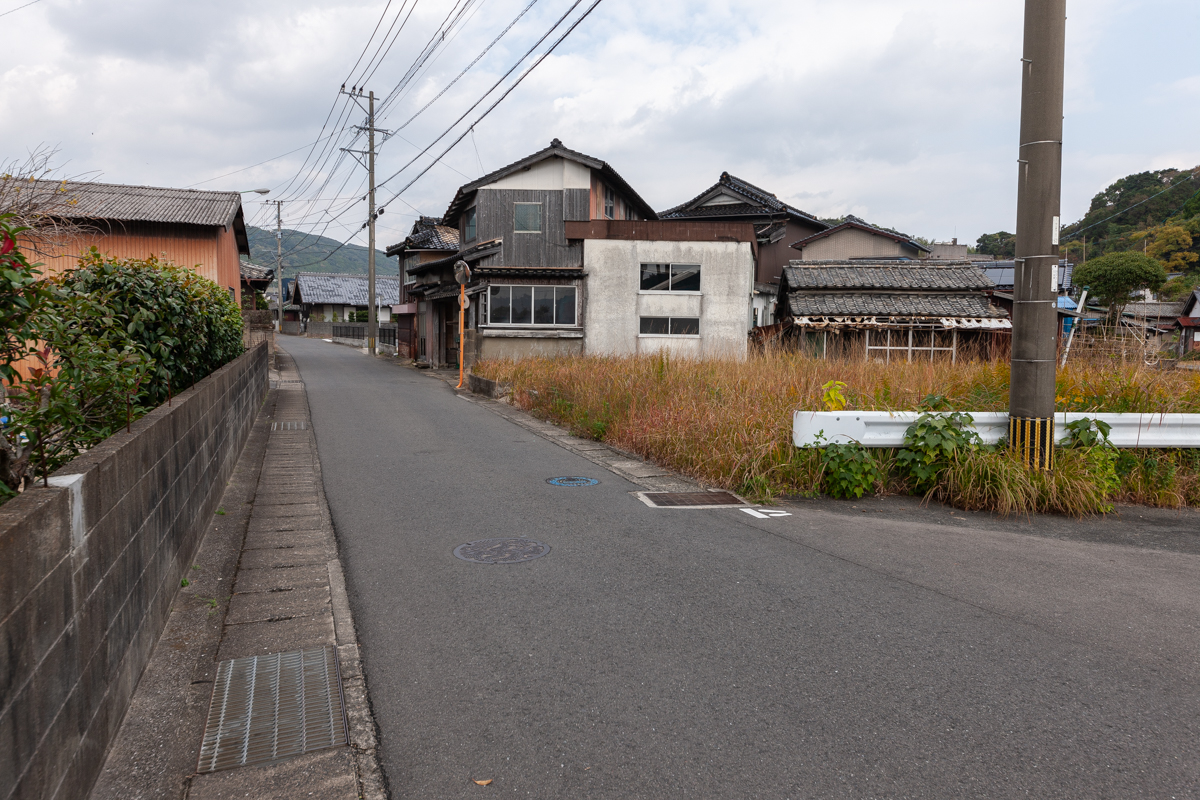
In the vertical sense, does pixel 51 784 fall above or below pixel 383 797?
above

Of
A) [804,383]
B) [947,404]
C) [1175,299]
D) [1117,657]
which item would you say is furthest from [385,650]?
[1175,299]

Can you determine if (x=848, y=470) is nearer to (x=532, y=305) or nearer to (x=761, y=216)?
(x=532, y=305)

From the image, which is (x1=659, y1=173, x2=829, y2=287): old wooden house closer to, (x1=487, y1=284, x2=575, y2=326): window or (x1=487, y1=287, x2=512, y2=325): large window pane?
(x1=487, y1=284, x2=575, y2=326): window

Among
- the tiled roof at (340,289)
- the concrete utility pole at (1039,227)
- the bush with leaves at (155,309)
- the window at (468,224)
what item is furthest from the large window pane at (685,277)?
the tiled roof at (340,289)

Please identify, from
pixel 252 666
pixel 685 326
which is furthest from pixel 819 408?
pixel 685 326

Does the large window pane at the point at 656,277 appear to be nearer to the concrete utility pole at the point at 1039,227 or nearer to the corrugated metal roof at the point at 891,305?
the corrugated metal roof at the point at 891,305

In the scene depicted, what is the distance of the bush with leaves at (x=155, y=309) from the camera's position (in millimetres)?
5777

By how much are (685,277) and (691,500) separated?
1982 centimetres

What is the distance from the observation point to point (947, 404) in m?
7.52

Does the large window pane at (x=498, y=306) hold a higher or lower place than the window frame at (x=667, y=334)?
higher

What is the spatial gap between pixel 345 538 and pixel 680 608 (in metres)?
2.95

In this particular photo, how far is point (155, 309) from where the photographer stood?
6.10m

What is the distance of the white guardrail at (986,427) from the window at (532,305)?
19.0 meters

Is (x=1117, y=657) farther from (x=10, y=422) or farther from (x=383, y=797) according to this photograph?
(x=10, y=422)
